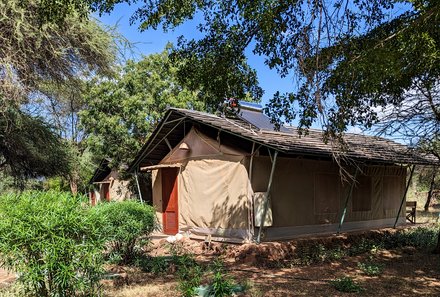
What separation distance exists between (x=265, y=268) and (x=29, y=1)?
7.28 meters

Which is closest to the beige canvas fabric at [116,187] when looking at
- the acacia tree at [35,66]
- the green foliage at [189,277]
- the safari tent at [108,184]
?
the safari tent at [108,184]

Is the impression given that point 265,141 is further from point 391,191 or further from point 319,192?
point 391,191

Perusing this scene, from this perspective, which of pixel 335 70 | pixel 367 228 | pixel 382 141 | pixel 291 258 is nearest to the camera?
pixel 335 70

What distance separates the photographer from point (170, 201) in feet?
46.6

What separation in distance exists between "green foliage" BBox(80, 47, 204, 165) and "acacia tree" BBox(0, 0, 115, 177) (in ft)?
30.2

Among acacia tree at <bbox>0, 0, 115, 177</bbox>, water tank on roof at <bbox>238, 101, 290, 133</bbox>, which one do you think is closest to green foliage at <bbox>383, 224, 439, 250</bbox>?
water tank on roof at <bbox>238, 101, 290, 133</bbox>

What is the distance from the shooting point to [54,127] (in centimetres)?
1084

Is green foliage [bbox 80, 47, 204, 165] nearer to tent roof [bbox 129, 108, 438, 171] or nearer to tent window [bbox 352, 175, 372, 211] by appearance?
tent roof [bbox 129, 108, 438, 171]

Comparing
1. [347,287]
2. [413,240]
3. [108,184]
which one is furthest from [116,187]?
[347,287]

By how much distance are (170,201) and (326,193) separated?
510 centimetres

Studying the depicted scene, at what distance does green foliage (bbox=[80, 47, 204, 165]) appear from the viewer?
20.0 m

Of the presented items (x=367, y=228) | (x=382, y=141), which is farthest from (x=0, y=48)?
(x=382, y=141)

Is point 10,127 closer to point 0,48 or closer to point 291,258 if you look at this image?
point 0,48

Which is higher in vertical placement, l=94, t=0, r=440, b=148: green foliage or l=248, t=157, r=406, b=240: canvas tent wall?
l=94, t=0, r=440, b=148: green foliage
